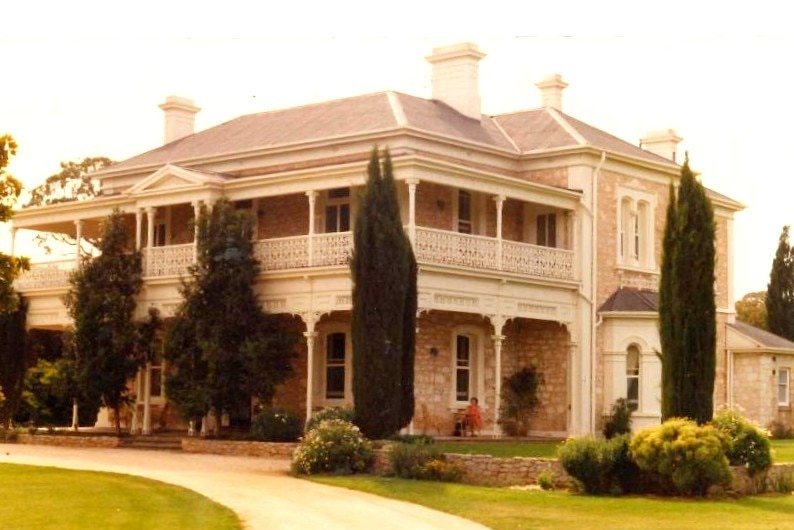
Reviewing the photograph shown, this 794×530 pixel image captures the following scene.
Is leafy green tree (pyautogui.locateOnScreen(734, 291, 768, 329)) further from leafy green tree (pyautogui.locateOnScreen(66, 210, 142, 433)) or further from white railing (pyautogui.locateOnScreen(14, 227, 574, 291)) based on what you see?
leafy green tree (pyautogui.locateOnScreen(66, 210, 142, 433))

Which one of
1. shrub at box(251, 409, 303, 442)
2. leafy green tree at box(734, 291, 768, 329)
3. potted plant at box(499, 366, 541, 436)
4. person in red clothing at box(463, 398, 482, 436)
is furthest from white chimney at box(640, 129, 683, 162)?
leafy green tree at box(734, 291, 768, 329)

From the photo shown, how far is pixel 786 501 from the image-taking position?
23.7 meters

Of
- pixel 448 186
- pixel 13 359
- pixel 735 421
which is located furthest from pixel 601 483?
pixel 13 359

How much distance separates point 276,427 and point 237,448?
99 centimetres

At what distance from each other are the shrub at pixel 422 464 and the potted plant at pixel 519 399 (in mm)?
10461

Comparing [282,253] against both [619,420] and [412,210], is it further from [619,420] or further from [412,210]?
[619,420]

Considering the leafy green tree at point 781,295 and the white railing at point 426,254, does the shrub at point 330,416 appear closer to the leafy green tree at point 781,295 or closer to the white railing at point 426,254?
the white railing at point 426,254

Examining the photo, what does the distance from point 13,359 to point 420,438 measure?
50.7ft

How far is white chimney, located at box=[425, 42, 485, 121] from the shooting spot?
134 feet

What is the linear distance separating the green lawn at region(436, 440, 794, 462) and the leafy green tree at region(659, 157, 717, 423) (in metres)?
3.64

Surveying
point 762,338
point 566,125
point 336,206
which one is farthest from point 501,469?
point 762,338

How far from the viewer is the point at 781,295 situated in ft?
181

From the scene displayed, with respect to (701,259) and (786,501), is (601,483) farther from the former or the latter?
(701,259)

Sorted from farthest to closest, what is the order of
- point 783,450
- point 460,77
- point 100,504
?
point 460,77 → point 783,450 → point 100,504
